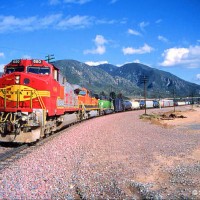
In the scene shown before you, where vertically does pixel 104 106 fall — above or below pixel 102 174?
above

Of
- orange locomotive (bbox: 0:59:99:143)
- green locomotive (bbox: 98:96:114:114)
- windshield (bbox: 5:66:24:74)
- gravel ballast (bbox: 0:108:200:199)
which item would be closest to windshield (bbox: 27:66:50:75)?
orange locomotive (bbox: 0:59:99:143)

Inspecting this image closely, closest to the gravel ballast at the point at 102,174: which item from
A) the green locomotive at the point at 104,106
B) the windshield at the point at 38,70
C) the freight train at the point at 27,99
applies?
the freight train at the point at 27,99

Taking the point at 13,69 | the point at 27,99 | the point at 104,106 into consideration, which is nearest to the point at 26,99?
the point at 27,99

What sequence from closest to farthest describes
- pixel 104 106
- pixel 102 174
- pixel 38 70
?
pixel 102 174, pixel 38 70, pixel 104 106

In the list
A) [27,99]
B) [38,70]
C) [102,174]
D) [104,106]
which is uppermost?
[38,70]

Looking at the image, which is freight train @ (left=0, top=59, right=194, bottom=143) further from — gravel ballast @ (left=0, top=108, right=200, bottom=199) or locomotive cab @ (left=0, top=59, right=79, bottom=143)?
gravel ballast @ (left=0, top=108, right=200, bottom=199)

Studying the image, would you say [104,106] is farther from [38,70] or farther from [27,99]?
[27,99]

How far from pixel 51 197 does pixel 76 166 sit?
3.40 m

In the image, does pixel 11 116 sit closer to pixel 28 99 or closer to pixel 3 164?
pixel 28 99

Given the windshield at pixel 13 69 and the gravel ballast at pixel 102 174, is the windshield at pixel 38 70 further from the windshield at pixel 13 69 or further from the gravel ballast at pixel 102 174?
the gravel ballast at pixel 102 174

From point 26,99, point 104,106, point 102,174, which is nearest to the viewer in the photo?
point 102,174

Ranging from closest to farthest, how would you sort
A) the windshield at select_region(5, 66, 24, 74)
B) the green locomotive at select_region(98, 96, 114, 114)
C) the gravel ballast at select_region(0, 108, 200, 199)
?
the gravel ballast at select_region(0, 108, 200, 199) < the windshield at select_region(5, 66, 24, 74) < the green locomotive at select_region(98, 96, 114, 114)

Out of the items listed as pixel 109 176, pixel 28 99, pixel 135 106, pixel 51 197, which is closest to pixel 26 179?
pixel 51 197

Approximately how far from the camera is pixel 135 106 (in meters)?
86.4
